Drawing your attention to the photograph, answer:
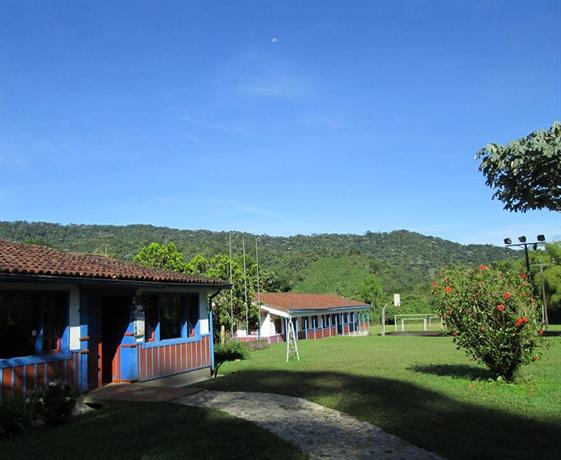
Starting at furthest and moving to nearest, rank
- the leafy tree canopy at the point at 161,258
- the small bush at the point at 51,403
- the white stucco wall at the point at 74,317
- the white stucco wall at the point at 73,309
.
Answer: the leafy tree canopy at the point at 161,258
the white stucco wall at the point at 74,317
the white stucco wall at the point at 73,309
the small bush at the point at 51,403

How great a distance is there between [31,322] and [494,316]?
9152 mm

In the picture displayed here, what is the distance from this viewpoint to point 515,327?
1065cm

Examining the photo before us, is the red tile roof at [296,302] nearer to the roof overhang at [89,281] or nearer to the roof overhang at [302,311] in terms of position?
the roof overhang at [302,311]

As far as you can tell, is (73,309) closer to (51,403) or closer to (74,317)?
(74,317)

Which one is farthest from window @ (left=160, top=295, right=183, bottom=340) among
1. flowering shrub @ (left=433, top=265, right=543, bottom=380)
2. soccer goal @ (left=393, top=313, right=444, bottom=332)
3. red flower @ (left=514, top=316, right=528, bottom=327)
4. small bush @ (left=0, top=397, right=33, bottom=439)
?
soccer goal @ (left=393, top=313, right=444, bottom=332)

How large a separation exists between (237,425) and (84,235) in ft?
237

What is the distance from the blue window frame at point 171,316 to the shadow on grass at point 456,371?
6.37 metres

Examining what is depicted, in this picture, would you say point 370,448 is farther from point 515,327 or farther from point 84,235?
point 84,235

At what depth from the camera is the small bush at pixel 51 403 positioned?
7.94 m

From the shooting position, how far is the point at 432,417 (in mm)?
7980

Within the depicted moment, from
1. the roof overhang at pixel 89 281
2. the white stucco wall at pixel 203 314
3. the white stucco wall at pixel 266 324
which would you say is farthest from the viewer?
the white stucco wall at pixel 266 324

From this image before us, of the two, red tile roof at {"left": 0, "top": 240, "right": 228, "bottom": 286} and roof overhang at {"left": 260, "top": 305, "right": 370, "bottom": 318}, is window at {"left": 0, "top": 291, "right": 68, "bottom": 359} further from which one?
roof overhang at {"left": 260, "top": 305, "right": 370, "bottom": 318}

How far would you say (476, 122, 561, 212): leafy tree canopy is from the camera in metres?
11.3

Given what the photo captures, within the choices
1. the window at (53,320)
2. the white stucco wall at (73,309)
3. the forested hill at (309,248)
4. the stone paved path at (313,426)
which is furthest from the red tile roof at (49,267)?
the forested hill at (309,248)
